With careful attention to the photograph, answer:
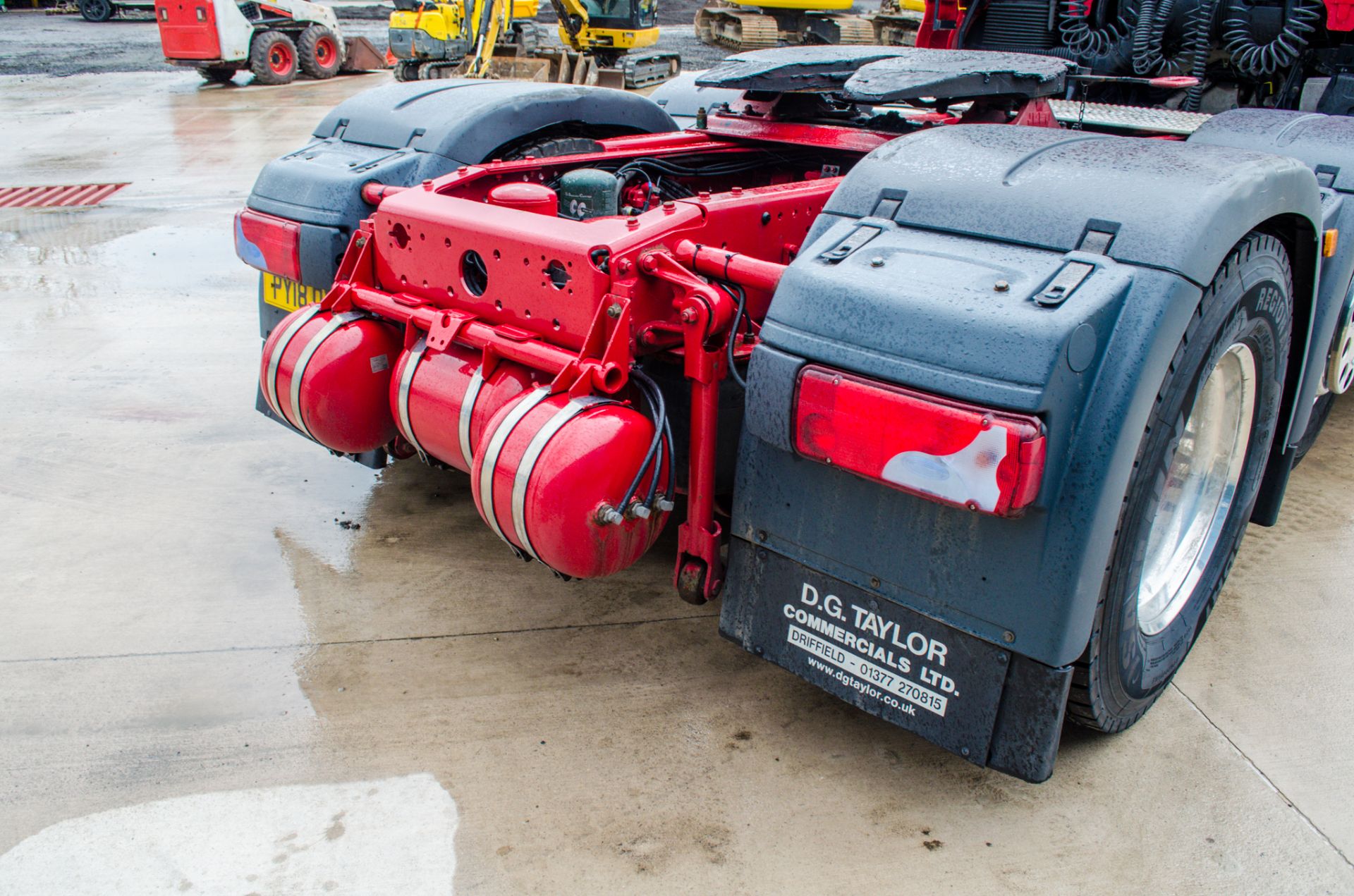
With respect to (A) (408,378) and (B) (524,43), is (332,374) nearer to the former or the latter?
(A) (408,378)

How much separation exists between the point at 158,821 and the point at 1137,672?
6.53 feet

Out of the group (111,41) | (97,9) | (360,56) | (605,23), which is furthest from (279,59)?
(97,9)

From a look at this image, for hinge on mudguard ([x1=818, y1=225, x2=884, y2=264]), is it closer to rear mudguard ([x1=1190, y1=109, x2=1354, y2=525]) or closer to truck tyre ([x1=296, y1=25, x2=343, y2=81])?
rear mudguard ([x1=1190, y1=109, x2=1354, y2=525])

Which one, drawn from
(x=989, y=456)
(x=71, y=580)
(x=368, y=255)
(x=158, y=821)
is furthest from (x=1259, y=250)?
(x=71, y=580)

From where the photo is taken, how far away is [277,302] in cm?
335

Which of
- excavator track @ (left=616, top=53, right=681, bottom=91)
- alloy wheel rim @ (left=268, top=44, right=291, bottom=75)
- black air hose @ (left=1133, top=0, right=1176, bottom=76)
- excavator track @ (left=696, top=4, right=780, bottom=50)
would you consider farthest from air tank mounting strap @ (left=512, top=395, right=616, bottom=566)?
excavator track @ (left=696, top=4, right=780, bottom=50)

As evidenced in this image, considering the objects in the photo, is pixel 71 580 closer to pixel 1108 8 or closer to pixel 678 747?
pixel 678 747

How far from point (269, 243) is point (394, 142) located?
0.47 meters

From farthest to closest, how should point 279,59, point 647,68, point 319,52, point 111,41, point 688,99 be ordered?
point 111,41 < point 319,52 < point 279,59 < point 647,68 < point 688,99

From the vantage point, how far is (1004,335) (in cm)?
164

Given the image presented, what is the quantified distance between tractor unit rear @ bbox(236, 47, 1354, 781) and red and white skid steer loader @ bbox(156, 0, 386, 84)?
14258 mm

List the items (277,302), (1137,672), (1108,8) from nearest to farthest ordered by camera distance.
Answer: (1137,672)
(277,302)
(1108,8)

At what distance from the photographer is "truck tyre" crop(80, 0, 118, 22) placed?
82.5 ft

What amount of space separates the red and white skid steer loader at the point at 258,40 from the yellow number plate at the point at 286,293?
1392cm
